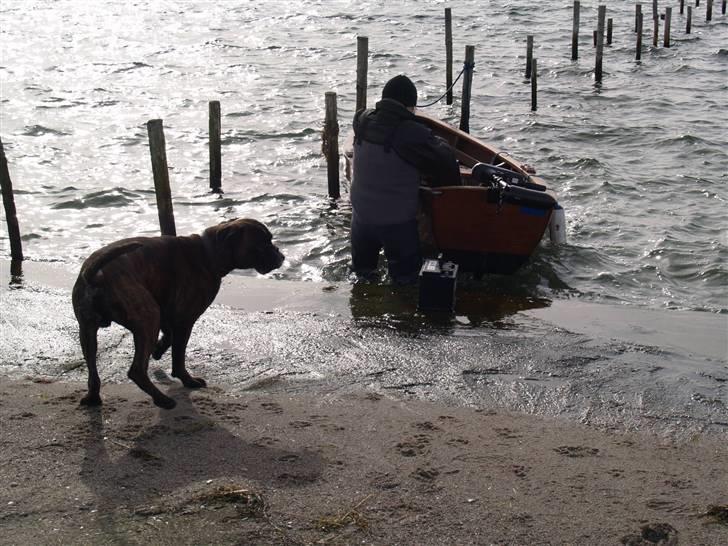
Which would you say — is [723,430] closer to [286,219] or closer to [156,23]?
[286,219]

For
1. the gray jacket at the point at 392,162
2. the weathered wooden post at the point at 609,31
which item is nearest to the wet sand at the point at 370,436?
the gray jacket at the point at 392,162

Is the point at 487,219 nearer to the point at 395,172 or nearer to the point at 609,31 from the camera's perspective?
the point at 395,172

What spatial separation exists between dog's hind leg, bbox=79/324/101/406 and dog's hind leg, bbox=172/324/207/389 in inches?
25.7

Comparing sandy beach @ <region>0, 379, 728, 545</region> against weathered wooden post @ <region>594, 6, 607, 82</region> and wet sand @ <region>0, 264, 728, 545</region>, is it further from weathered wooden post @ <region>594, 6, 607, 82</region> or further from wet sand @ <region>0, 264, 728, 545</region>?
weathered wooden post @ <region>594, 6, 607, 82</region>

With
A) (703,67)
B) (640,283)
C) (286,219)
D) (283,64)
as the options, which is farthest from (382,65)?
(640,283)

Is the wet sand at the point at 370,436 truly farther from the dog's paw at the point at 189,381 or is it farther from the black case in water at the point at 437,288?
the black case in water at the point at 437,288

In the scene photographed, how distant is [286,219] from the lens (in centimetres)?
1434

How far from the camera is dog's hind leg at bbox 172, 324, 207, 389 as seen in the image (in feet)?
22.8

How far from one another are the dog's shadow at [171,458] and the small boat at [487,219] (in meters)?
4.71

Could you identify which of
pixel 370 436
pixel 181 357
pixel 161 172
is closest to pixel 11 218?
pixel 161 172

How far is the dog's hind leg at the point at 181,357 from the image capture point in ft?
22.8

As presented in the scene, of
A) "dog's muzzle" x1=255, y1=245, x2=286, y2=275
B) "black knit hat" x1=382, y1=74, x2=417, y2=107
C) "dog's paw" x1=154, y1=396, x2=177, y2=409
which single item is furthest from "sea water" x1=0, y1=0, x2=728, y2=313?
"dog's paw" x1=154, y1=396, x2=177, y2=409

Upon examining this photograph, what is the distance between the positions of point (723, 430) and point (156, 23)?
3471 cm

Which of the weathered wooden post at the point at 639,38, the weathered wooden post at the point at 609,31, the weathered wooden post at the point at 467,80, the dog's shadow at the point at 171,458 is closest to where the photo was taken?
the dog's shadow at the point at 171,458
